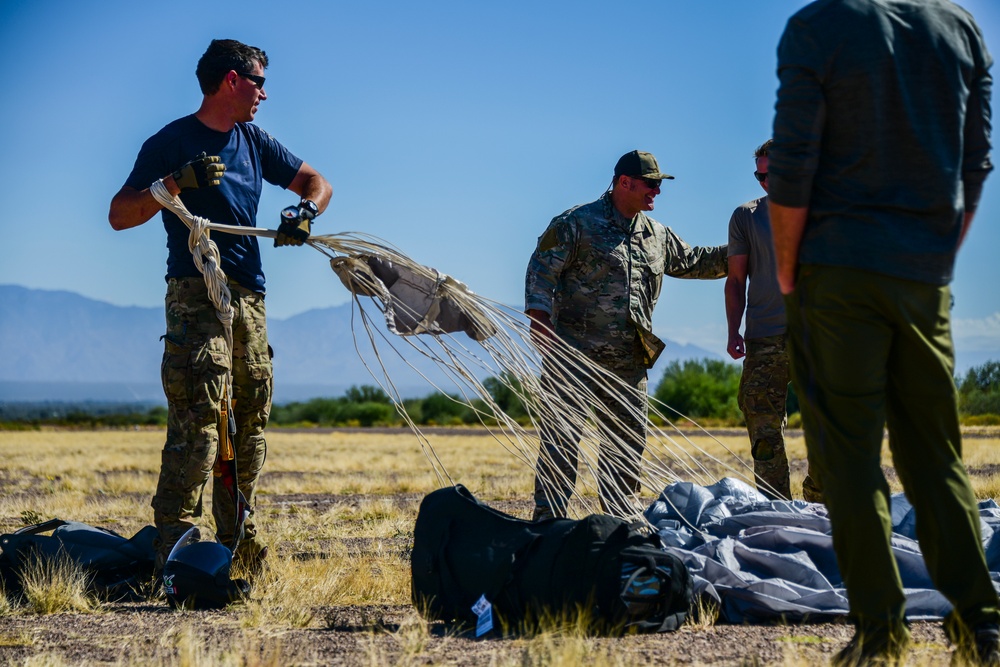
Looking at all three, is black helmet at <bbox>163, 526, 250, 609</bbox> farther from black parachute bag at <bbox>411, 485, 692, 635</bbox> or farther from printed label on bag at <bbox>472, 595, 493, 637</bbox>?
printed label on bag at <bbox>472, 595, 493, 637</bbox>

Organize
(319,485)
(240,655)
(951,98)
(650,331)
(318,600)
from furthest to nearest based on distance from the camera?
(319,485) → (650,331) → (318,600) → (240,655) → (951,98)

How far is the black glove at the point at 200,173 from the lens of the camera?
432cm

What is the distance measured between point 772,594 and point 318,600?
1.75 meters

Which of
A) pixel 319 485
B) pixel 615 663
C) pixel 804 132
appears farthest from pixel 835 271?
pixel 319 485

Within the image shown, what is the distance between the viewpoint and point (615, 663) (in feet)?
9.70

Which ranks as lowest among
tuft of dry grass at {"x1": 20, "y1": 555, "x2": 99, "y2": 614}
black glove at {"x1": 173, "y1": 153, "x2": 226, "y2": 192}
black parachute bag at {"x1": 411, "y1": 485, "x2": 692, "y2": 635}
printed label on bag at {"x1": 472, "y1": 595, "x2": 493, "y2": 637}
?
tuft of dry grass at {"x1": 20, "y1": 555, "x2": 99, "y2": 614}

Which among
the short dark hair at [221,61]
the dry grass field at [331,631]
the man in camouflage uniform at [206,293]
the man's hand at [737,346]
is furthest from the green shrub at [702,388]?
the short dark hair at [221,61]

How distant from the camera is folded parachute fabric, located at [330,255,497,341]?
13.7 ft

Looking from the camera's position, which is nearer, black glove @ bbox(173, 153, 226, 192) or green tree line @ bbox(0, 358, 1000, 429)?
black glove @ bbox(173, 153, 226, 192)

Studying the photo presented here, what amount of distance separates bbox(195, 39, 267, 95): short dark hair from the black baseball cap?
2.03 m

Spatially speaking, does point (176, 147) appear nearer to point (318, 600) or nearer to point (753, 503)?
point (318, 600)

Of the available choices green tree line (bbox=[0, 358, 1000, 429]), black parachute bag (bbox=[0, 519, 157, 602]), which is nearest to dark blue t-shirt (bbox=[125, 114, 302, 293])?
black parachute bag (bbox=[0, 519, 157, 602])

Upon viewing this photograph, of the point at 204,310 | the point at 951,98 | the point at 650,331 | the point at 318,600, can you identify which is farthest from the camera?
the point at 650,331

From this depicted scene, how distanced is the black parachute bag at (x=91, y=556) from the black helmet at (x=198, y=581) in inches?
17.2
